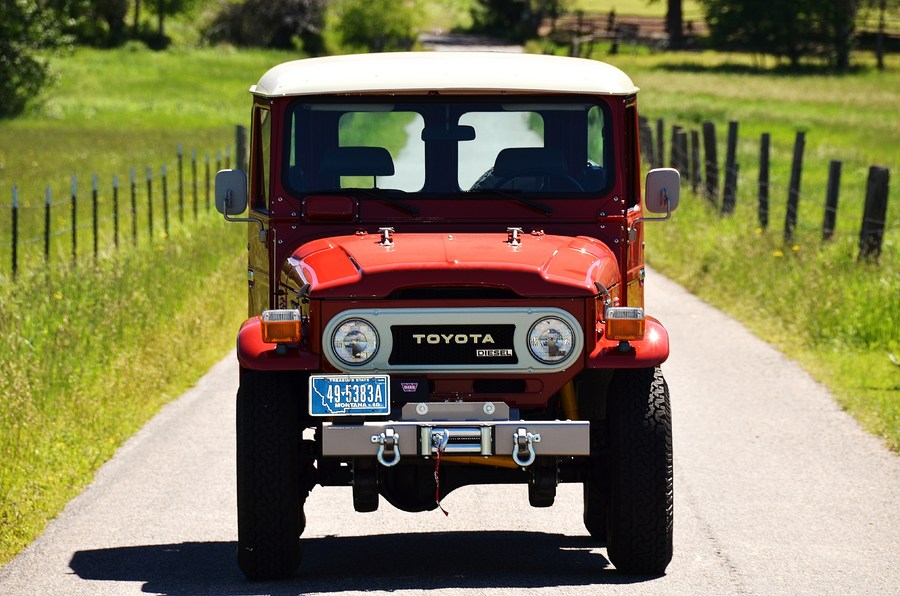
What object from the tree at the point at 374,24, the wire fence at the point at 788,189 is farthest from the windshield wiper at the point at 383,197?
the tree at the point at 374,24

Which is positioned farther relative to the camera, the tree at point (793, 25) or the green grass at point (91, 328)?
the tree at point (793, 25)

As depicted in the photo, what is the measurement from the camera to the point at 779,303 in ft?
53.1

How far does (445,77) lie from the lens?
8.11m

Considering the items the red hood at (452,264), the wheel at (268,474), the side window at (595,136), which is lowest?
the wheel at (268,474)

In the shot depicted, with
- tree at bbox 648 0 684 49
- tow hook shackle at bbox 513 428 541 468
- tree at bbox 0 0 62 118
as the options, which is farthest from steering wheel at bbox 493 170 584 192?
tree at bbox 648 0 684 49

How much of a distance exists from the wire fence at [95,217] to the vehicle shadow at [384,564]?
8789mm

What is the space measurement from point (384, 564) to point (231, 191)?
1.95 meters

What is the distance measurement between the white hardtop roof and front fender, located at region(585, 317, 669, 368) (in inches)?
57.7

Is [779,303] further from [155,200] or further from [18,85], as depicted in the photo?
[18,85]

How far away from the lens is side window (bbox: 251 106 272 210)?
8430 mm

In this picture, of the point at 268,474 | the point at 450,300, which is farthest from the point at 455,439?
the point at 268,474

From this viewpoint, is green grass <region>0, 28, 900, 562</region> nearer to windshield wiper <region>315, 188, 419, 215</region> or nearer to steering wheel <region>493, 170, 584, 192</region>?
windshield wiper <region>315, 188, 419, 215</region>

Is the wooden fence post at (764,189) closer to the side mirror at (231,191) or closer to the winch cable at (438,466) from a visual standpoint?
the side mirror at (231,191)

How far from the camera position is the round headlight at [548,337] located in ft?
23.0
